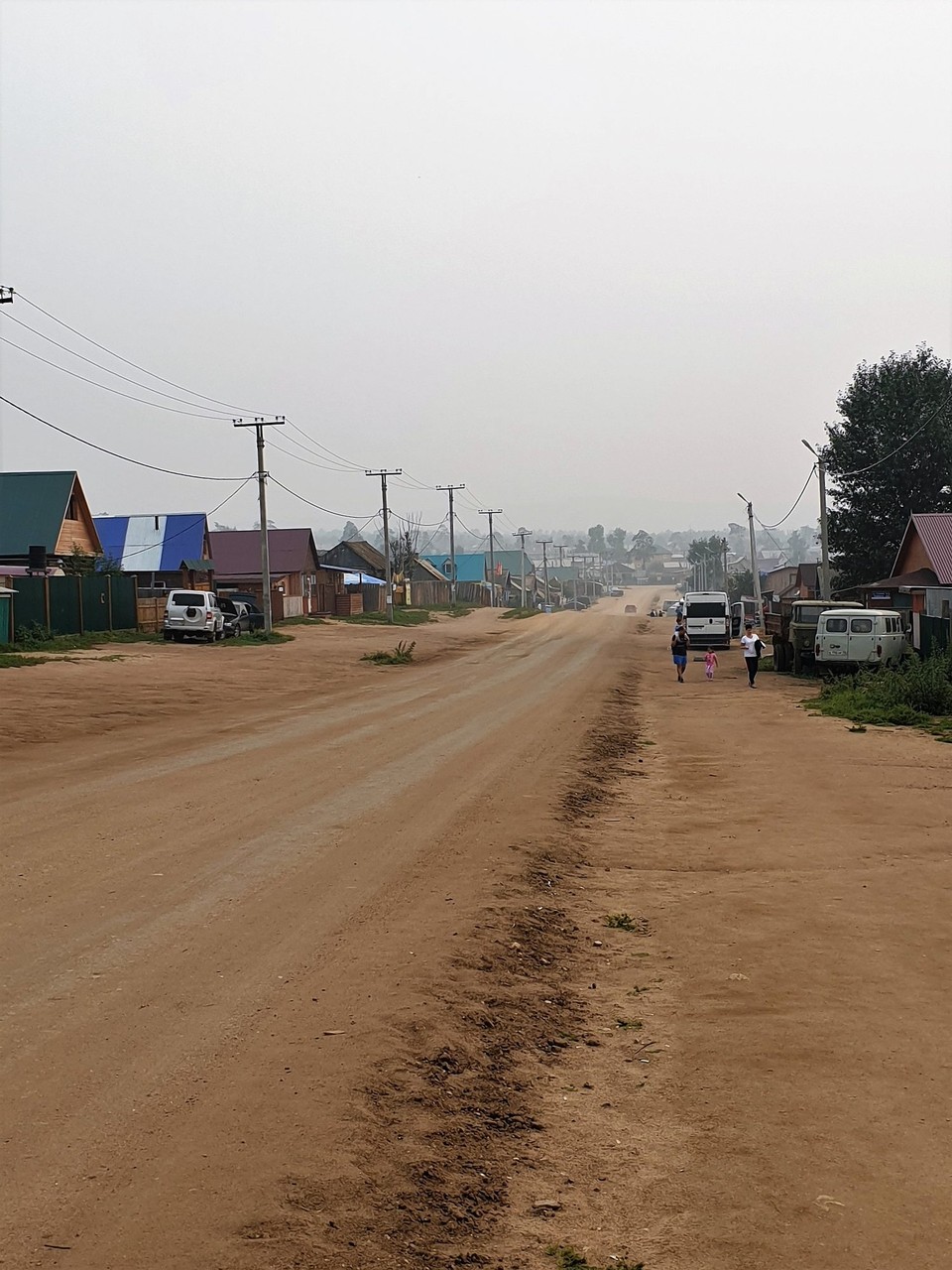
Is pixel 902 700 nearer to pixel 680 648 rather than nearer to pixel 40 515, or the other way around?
pixel 680 648

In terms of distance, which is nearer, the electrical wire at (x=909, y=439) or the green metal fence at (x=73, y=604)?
the green metal fence at (x=73, y=604)

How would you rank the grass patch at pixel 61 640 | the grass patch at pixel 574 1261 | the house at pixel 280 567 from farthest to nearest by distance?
the house at pixel 280 567 < the grass patch at pixel 61 640 < the grass patch at pixel 574 1261

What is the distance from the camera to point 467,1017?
669cm

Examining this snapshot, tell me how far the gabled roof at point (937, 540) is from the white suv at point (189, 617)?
25596 millimetres

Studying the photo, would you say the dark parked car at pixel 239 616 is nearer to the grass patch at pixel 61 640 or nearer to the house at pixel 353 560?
the grass patch at pixel 61 640

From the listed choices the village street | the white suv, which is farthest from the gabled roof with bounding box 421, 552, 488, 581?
the village street

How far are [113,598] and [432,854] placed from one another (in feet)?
124

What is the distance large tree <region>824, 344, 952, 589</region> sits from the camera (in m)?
54.2

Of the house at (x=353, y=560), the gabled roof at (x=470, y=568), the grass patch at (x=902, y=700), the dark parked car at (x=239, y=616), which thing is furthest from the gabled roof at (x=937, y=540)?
the gabled roof at (x=470, y=568)

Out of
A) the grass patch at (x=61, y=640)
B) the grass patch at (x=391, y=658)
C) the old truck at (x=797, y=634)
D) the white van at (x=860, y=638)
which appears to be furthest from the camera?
the grass patch at (x=391, y=658)

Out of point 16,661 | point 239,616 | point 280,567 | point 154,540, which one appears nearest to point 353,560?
point 280,567

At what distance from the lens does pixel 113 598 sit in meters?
45.7

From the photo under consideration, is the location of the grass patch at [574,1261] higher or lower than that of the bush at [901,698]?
lower

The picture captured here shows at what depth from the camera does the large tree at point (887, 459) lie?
2132 inches
